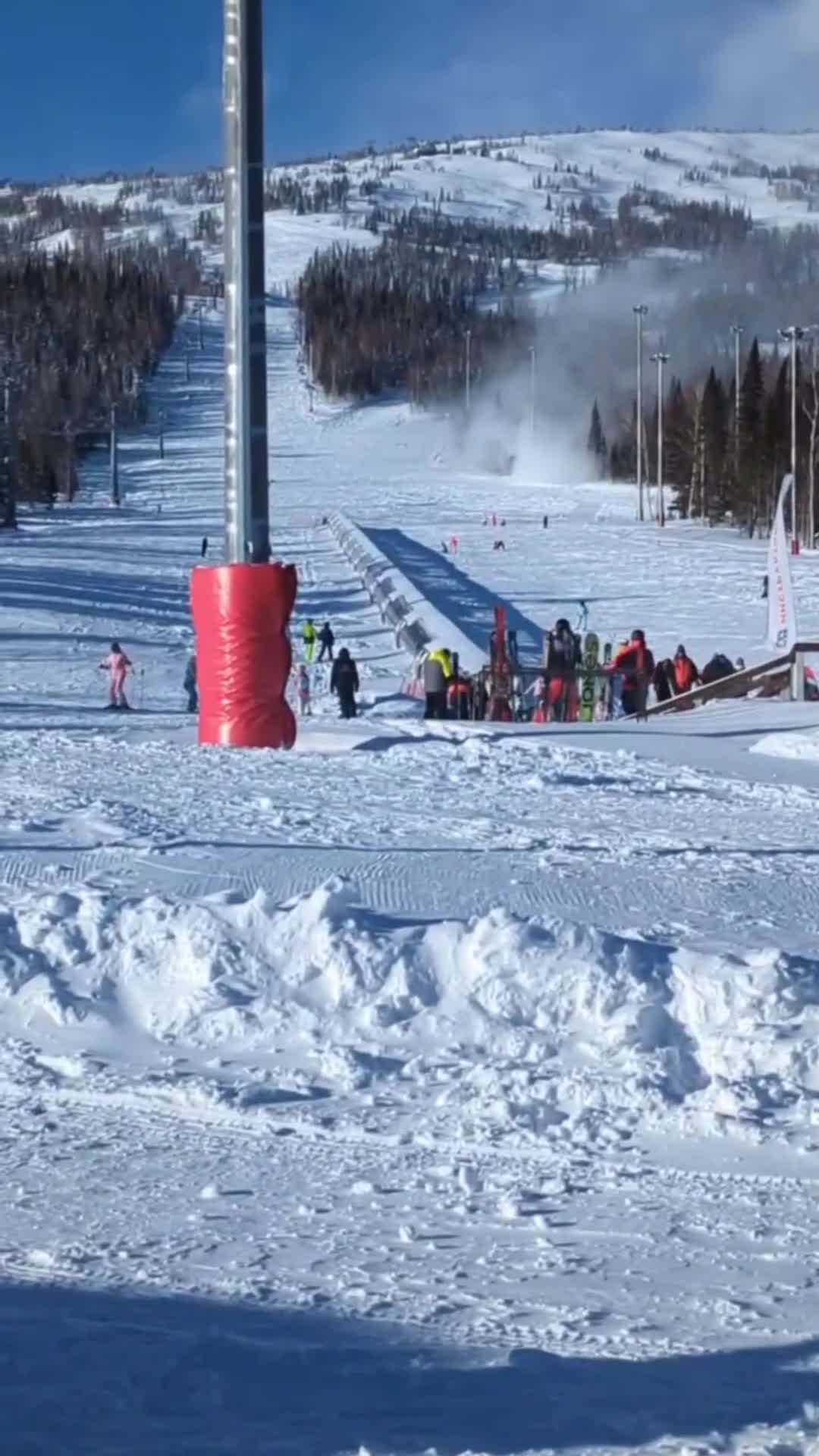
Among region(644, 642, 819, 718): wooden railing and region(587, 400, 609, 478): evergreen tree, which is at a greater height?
region(587, 400, 609, 478): evergreen tree

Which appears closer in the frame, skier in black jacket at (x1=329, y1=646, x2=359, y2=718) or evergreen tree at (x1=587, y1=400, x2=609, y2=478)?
skier in black jacket at (x1=329, y1=646, x2=359, y2=718)

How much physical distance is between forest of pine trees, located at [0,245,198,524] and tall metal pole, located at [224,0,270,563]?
66632 millimetres

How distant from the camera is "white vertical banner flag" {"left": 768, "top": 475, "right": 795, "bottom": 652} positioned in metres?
16.8

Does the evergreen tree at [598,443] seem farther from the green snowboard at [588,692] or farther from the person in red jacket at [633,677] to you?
the green snowboard at [588,692]

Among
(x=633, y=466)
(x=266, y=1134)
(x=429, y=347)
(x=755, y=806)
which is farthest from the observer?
(x=429, y=347)

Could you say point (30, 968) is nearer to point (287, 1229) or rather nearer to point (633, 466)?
point (287, 1229)

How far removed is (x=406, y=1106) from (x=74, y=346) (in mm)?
142161

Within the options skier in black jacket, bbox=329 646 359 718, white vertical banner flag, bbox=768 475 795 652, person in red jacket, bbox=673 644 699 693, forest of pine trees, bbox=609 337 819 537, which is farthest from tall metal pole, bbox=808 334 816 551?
white vertical banner flag, bbox=768 475 795 652

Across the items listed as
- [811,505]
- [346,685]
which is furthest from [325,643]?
[811,505]

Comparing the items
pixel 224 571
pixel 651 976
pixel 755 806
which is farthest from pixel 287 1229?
pixel 224 571

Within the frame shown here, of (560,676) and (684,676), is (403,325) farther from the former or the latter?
(560,676)

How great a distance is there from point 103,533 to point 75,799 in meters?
54.7

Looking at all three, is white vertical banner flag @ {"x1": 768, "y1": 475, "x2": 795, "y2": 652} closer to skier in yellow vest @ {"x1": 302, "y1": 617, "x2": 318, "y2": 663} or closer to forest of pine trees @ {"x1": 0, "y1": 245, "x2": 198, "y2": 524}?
skier in yellow vest @ {"x1": 302, "y1": 617, "x2": 318, "y2": 663}

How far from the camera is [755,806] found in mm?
8367
